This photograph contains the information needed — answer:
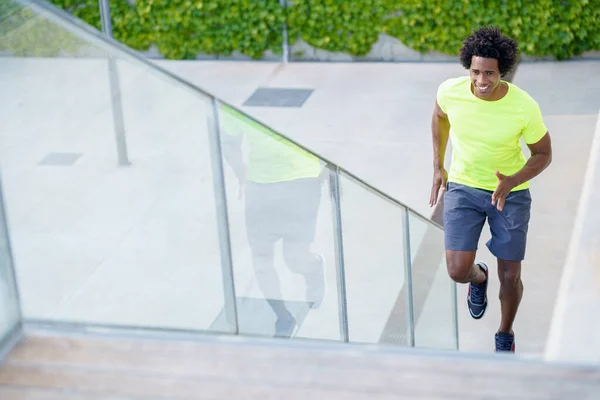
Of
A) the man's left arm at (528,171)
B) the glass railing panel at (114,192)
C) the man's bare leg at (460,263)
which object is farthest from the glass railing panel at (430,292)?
the glass railing panel at (114,192)

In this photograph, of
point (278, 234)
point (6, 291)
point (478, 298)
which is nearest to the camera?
point (6, 291)

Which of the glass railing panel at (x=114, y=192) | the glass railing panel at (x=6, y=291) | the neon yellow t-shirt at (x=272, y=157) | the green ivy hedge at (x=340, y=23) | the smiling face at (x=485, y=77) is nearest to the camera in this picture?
the glass railing panel at (x=6, y=291)

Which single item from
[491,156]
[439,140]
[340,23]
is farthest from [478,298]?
[340,23]

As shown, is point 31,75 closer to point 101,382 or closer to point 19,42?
point 19,42

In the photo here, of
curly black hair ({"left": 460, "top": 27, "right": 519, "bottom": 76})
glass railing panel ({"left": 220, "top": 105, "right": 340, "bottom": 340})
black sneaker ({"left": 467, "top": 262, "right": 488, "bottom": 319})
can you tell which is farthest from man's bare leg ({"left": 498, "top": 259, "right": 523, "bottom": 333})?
curly black hair ({"left": 460, "top": 27, "right": 519, "bottom": 76})

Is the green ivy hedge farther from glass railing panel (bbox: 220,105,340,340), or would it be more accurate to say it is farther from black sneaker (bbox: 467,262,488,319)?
glass railing panel (bbox: 220,105,340,340)

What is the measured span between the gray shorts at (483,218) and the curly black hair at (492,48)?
58cm

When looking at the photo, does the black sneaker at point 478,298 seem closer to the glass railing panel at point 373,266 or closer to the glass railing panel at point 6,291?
the glass railing panel at point 373,266

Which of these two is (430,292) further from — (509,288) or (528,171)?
(528,171)

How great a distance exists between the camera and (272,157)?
4.04 meters

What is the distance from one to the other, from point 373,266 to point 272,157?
111 cm

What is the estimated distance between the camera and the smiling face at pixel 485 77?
4.31 m

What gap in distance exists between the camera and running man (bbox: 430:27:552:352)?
434 centimetres

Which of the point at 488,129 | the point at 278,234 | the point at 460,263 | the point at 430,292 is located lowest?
the point at 430,292
